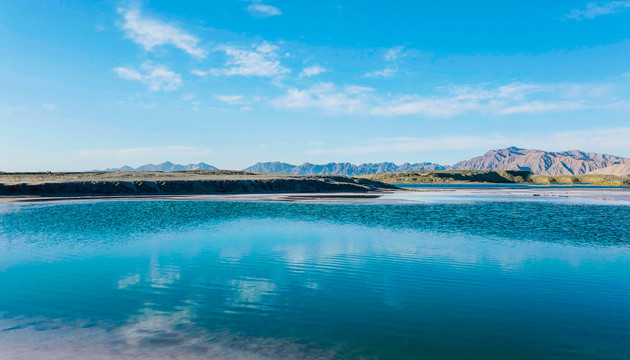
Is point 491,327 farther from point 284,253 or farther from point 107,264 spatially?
point 107,264

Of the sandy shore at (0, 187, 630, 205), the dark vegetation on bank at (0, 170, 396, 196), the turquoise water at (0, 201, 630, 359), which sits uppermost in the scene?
the dark vegetation on bank at (0, 170, 396, 196)

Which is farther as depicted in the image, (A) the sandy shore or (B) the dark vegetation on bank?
(B) the dark vegetation on bank

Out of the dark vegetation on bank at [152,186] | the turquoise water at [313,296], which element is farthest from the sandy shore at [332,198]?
the turquoise water at [313,296]

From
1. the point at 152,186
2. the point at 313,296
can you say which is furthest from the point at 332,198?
the point at 313,296

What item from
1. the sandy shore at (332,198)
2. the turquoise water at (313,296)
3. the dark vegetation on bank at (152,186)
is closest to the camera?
the turquoise water at (313,296)

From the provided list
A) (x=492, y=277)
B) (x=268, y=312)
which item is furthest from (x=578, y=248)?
(x=268, y=312)

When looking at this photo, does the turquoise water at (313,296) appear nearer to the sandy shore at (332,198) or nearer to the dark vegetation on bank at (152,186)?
the sandy shore at (332,198)

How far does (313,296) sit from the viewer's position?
14.1 meters

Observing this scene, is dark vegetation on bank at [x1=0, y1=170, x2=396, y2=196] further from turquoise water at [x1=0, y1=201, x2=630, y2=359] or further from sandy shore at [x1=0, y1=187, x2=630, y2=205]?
turquoise water at [x1=0, y1=201, x2=630, y2=359]

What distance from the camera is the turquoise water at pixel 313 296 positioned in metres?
9.85

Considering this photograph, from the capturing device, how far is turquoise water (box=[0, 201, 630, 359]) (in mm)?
9852

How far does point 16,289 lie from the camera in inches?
587

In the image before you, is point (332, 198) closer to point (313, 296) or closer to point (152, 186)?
point (152, 186)

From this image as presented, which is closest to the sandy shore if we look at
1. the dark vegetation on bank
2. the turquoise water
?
the dark vegetation on bank
